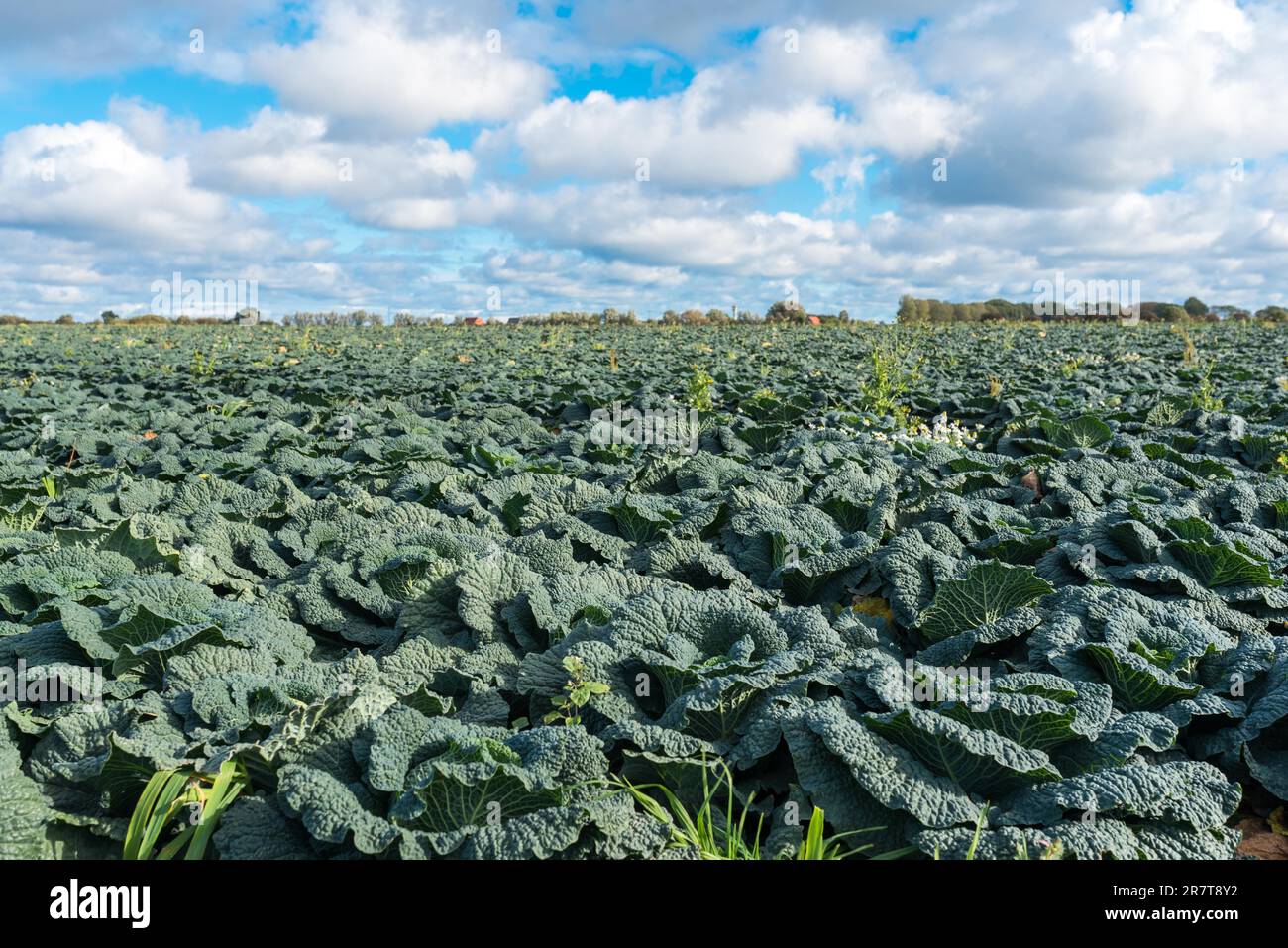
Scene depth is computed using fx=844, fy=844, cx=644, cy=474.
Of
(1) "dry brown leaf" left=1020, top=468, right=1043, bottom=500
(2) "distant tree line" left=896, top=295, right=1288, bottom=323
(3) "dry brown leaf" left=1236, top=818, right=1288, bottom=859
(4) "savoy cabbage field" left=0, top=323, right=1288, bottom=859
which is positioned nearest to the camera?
(4) "savoy cabbage field" left=0, top=323, right=1288, bottom=859

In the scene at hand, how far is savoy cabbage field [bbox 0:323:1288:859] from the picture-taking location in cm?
234

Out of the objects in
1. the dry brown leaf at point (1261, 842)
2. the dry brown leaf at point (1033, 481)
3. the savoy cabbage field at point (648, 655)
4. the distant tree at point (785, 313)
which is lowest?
the dry brown leaf at point (1261, 842)

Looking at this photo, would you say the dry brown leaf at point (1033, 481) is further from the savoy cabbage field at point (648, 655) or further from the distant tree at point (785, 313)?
the distant tree at point (785, 313)

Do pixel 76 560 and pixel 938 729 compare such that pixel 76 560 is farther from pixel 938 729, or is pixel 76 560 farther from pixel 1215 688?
pixel 1215 688

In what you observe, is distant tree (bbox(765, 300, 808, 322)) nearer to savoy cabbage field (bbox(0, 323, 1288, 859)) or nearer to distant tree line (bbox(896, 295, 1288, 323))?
distant tree line (bbox(896, 295, 1288, 323))

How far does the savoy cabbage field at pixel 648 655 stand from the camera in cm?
234

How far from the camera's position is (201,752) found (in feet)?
8.53

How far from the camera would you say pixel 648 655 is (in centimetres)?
286

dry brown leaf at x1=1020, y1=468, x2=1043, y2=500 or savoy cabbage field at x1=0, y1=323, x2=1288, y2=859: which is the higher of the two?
dry brown leaf at x1=1020, y1=468, x2=1043, y2=500

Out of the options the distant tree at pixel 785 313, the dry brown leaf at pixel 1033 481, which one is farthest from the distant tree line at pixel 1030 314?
the dry brown leaf at pixel 1033 481

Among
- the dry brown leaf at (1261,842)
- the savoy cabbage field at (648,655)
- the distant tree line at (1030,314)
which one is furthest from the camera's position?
the distant tree line at (1030,314)

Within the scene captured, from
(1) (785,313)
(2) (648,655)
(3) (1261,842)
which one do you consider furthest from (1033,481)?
(1) (785,313)

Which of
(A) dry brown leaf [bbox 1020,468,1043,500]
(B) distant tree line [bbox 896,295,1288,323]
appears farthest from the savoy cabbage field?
(B) distant tree line [bbox 896,295,1288,323]
